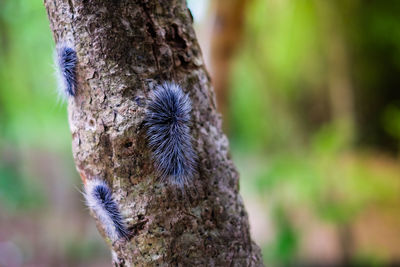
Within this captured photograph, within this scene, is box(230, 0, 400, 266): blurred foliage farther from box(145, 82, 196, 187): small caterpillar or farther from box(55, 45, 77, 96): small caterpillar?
box(55, 45, 77, 96): small caterpillar

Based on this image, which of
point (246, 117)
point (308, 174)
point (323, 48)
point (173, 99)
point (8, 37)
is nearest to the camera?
point (173, 99)

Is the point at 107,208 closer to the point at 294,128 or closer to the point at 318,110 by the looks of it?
the point at 294,128

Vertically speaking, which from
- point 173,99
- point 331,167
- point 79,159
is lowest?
point 79,159

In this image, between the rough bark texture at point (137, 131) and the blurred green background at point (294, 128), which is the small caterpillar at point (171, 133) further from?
the blurred green background at point (294, 128)

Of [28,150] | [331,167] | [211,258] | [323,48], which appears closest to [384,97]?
[323,48]

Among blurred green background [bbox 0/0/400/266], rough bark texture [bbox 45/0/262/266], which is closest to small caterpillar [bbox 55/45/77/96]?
rough bark texture [bbox 45/0/262/266]

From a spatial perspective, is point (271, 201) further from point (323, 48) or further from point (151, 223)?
point (151, 223)
